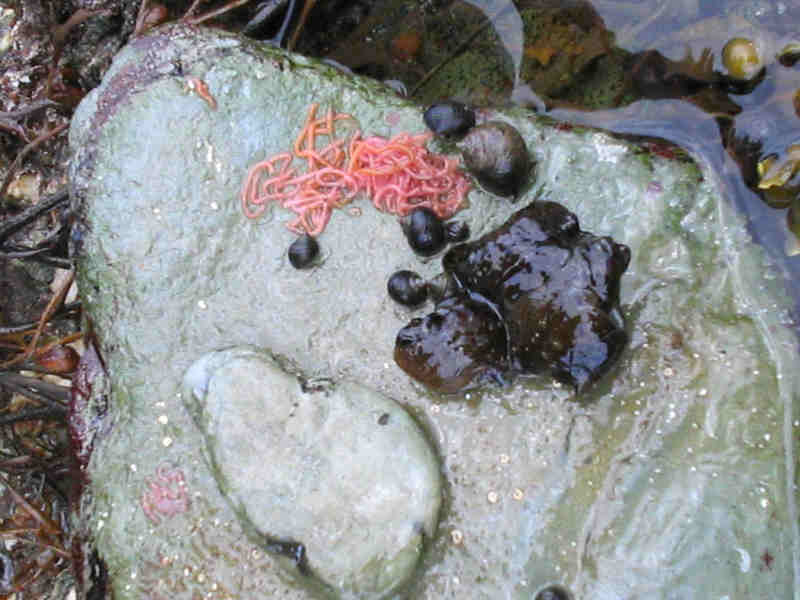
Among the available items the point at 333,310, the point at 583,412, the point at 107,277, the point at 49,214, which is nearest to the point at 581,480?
the point at 583,412

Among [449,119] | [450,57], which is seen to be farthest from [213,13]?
[449,119]

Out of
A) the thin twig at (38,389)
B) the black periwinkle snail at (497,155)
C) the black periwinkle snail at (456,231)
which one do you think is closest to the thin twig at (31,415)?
the thin twig at (38,389)

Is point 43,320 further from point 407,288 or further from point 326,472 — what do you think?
point 407,288

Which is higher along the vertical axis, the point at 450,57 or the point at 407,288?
the point at 450,57

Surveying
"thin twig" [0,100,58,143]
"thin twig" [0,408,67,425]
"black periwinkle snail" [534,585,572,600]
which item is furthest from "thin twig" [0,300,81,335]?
"black periwinkle snail" [534,585,572,600]

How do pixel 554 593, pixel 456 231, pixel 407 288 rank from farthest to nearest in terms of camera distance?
pixel 456 231 < pixel 407 288 < pixel 554 593

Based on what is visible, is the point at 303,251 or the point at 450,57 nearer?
the point at 303,251

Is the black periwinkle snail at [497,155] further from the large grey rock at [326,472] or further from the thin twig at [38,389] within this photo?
the thin twig at [38,389]
